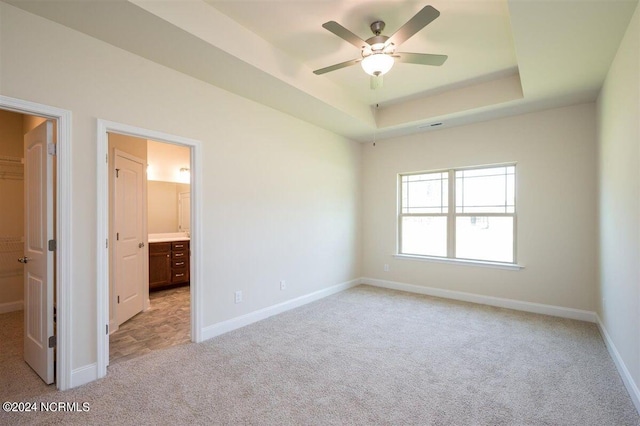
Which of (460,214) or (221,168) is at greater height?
(221,168)

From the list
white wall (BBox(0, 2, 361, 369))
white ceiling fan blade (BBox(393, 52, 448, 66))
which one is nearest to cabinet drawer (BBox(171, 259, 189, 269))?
white wall (BBox(0, 2, 361, 369))

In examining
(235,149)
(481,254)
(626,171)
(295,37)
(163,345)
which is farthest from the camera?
(481,254)

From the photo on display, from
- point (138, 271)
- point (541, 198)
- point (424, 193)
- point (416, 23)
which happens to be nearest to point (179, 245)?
point (138, 271)

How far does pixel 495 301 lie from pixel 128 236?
5141 mm

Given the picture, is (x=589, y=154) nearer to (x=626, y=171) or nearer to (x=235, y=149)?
(x=626, y=171)

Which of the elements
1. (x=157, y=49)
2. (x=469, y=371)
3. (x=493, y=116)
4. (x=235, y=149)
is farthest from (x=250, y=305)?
(x=493, y=116)

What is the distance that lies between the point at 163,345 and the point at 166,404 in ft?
3.65

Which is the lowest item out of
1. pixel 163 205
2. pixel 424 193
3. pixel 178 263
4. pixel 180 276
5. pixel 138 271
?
pixel 180 276

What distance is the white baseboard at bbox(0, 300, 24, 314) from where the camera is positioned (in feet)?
13.4

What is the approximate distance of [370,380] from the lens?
8.07 feet

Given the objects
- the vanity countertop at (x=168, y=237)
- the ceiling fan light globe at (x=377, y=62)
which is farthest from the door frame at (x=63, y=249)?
the vanity countertop at (x=168, y=237)

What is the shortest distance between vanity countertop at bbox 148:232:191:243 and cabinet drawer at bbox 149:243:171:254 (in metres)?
0.07

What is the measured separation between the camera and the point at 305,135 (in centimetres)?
459

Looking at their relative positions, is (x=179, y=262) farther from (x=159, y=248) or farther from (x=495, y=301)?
(x=495, y=301)
